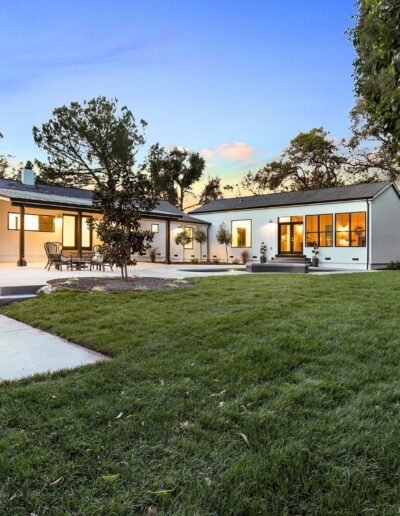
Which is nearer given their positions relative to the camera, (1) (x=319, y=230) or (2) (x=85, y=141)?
(1) (x=319, y=230)

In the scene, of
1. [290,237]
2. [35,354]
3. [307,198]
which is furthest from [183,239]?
[35,354]

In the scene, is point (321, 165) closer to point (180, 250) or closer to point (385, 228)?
point (385, 228)

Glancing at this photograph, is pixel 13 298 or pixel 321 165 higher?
pixel 321 165

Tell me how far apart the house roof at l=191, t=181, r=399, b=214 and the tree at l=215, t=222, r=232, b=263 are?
3.63ft

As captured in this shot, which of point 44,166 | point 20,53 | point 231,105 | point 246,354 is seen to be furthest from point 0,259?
point 246,354

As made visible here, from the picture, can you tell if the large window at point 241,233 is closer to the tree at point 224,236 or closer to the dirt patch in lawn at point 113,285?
the tree at point 224,236

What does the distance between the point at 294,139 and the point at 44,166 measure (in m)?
17.3

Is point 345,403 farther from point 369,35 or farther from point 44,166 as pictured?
point 44,166

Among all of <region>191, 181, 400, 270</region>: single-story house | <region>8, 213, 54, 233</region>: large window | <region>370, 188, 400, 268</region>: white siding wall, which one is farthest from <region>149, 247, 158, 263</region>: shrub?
<region>370, 188, 400, 268</region>: white siding wall

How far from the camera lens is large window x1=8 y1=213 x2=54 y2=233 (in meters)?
16.0

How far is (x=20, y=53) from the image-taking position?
1324 centimetres

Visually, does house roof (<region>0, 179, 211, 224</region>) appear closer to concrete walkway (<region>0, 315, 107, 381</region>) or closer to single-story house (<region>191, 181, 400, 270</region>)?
single-story house (<region>191, 181, 400, 270</region>)

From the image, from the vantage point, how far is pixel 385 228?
16.8 metres

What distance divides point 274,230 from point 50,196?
433 inches
